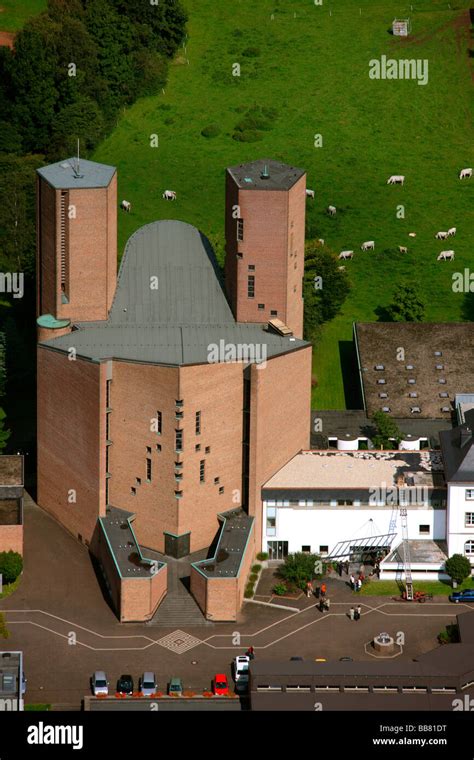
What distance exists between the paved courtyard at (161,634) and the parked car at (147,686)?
4.13ft

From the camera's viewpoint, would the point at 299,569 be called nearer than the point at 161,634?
No

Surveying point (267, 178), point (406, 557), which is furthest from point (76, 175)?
point (406, 557)

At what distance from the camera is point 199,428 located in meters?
184

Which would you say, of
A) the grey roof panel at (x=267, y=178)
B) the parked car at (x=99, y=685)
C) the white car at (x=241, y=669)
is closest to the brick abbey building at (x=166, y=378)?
the grey roof panel at (x=267, y=178)

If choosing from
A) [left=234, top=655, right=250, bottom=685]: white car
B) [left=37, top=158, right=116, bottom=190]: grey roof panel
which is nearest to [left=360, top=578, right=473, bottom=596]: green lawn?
[left=234, top=655, right=250, bottom=685]: white car

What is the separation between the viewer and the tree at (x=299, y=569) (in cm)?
18362

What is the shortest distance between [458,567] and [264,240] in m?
31.6

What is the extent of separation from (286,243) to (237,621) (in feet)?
107

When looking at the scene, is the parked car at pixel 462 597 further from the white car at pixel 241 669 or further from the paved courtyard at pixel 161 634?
the white car at pixel 241 669

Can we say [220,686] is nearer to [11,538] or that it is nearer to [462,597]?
[462,597]

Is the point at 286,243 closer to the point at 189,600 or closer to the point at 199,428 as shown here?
the point at 199,428

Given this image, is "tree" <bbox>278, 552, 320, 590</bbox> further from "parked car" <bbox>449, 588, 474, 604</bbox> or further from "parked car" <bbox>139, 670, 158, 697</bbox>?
"parked car" <bbox>139, 670, 158, 697</bbox>

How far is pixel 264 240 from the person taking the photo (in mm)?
191125
